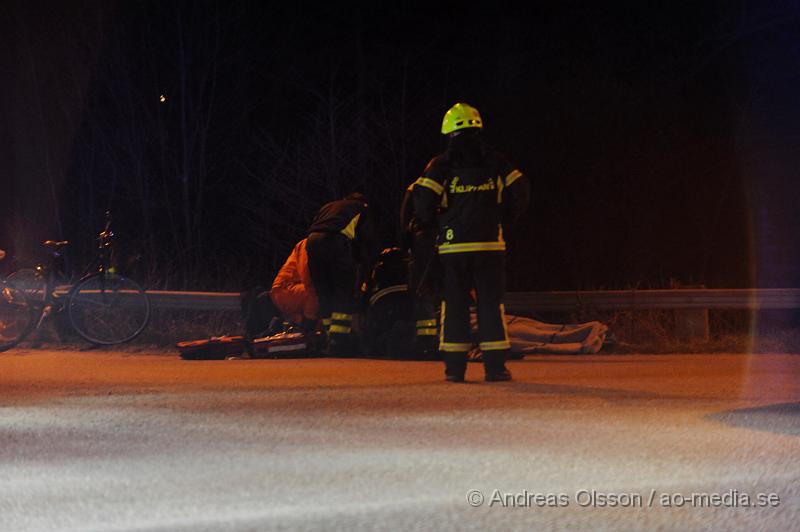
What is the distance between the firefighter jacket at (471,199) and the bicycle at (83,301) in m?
6.11

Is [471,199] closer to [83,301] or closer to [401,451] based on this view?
[401,451]

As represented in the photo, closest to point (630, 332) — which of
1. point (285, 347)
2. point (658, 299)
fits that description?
point (658, 299)

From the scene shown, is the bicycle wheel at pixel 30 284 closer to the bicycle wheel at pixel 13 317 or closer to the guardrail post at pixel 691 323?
the bicycle wheel at pixel 13 317

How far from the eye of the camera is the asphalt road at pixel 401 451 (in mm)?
5719

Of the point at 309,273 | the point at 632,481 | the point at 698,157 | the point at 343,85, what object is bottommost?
the point at 632,481

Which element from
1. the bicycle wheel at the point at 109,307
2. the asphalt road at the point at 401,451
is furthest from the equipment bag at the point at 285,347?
the bicycle wheel at the point at 109,307

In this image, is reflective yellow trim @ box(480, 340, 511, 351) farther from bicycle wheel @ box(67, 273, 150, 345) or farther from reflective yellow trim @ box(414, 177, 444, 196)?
bicycle wheel @ box(67, 273, 150, 345)

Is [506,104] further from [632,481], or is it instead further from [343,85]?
[632,481]

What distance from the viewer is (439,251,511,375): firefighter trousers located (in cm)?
1079

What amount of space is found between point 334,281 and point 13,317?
4.05m

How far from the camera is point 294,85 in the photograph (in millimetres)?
31234

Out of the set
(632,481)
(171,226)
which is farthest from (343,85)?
(632,481)

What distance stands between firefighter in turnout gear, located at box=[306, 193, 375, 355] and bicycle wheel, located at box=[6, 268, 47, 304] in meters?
3.65

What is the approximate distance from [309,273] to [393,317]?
1.15m
